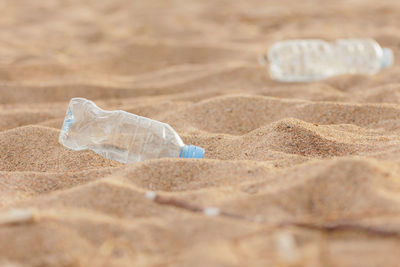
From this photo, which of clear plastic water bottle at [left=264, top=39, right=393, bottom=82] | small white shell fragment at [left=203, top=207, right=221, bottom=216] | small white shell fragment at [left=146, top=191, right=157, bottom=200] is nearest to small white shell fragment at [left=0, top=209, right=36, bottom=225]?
small white shell fragment at [left=146, top=191, right=157, bottom=200]

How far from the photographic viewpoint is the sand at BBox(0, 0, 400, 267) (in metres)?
1.13

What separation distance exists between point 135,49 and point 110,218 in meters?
2.95

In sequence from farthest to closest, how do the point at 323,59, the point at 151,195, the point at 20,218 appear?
1. the point at 323,59
2. the point at 151,195
3. the point at 20,218

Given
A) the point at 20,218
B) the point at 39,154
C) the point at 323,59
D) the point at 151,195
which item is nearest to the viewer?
the point at 20,218

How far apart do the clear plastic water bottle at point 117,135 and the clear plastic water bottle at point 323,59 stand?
132cm

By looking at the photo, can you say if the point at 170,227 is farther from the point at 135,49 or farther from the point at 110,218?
the point at 135,49

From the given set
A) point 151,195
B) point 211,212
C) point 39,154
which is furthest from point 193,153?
point 39,154

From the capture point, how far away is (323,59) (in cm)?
354

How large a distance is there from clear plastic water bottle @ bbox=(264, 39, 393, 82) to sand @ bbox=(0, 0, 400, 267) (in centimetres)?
15

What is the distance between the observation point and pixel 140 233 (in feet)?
3.98

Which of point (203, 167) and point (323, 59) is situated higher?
point (203, 167)

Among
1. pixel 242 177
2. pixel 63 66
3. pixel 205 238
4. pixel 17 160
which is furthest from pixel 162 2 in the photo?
pixel 205 238

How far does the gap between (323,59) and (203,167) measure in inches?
87.1

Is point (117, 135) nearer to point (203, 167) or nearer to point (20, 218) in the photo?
point (203, 167)
